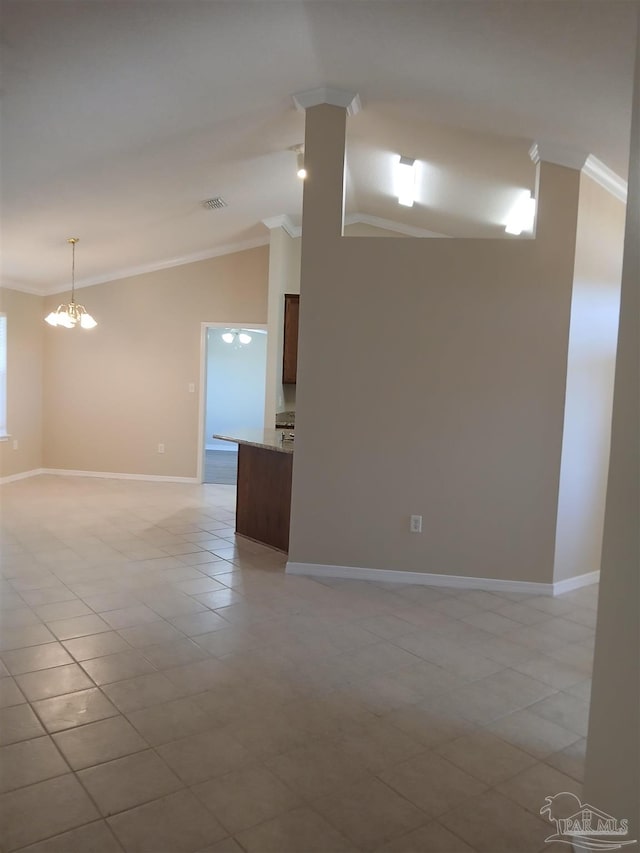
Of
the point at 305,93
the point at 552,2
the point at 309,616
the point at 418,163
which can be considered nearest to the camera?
the point at 552,2

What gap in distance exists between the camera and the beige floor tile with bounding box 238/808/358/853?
181 centimetres

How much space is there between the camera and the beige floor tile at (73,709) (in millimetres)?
2401

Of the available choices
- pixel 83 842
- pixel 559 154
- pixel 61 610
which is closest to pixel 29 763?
pixel 83 842

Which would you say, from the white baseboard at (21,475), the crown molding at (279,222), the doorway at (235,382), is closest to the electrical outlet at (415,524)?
the crown molding at (279,222)

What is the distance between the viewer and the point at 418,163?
196 inches

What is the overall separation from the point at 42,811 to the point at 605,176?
4.75 meters

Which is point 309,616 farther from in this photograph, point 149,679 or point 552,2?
point 552,2

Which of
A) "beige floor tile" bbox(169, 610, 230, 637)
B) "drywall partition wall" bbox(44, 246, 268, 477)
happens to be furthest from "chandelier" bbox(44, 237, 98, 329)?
"beige floor tile" bbox(169, 610, 230, 637)

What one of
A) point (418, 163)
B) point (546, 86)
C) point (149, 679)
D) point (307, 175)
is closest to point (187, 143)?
point (307, 175)

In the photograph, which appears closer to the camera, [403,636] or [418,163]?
[403,636]

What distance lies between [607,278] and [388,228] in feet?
11.3

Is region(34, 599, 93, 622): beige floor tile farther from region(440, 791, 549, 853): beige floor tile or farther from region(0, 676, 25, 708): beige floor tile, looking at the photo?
region(440, 791, 549, 853): beige floor tile

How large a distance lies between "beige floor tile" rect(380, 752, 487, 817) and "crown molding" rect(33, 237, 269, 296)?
6462mm

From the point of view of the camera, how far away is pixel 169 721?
2.44 m
